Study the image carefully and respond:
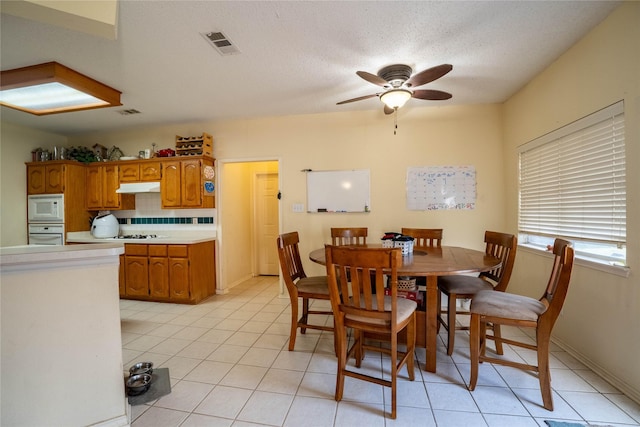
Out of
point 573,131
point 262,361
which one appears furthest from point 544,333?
point 262,361

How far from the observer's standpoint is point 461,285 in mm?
2141

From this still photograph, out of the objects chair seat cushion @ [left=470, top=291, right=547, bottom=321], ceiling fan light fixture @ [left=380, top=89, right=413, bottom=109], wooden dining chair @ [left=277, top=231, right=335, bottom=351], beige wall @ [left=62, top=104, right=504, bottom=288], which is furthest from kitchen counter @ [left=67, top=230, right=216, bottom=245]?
chair seat cushion @ [left=470, top=291, right=547, bottom=321]

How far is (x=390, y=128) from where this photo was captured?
3.36 meters

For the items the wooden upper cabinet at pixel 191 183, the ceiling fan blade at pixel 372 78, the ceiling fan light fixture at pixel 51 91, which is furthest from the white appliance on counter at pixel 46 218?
the ceiling fan blade at pixel 372 78

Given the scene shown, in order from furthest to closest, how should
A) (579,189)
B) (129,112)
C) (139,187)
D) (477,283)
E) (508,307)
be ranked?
(139,187) → (129,112) → (477,283) → (579,189) → (508,307)

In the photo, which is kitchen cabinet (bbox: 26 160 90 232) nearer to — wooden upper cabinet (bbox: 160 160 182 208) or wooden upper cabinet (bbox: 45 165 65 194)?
wooden upper cabinet (bbox: 45 165 65 194)

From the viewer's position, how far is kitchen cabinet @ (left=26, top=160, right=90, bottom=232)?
12.2 feet

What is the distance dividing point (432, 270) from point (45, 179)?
5.34m

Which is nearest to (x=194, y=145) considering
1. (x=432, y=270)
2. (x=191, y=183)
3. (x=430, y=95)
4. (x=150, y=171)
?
(x=191, y=183)

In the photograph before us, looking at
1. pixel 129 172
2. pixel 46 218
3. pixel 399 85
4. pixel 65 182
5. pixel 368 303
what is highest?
pixel 399 85

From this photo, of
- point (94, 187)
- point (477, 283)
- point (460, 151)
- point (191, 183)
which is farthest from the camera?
point (94, 187)

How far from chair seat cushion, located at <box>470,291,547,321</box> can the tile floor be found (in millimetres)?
534

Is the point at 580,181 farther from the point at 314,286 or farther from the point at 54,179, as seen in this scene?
the point at 54,179

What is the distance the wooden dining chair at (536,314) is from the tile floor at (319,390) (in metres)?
0.18
